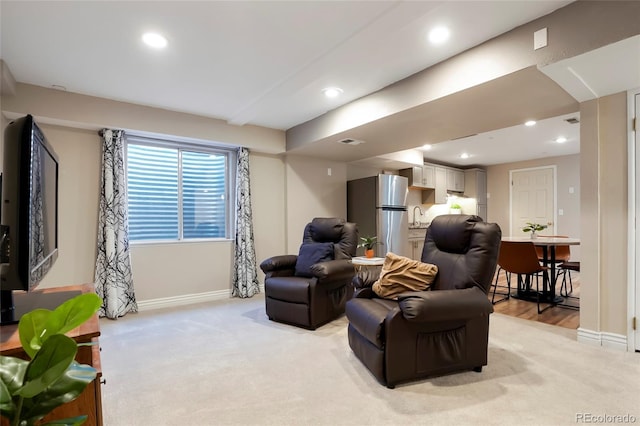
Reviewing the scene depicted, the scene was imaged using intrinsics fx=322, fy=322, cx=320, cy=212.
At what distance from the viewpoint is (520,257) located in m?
3.66

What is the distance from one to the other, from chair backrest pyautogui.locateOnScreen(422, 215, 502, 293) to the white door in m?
5.44

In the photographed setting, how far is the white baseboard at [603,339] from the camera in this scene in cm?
249

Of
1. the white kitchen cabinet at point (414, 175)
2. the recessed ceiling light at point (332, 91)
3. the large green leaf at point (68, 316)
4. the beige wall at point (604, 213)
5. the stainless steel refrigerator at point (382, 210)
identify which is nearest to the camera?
the large green leaf at point (68, 316)

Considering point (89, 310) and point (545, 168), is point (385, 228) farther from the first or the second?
point (89, 310)

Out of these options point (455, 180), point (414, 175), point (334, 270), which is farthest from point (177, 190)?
point (455, 180)

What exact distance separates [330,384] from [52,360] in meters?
1.78

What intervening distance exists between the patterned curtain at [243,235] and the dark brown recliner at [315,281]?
1.05m

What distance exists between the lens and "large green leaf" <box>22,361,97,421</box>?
53 cm

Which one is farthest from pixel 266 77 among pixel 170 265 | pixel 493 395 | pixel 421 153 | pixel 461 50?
pixel 421 153

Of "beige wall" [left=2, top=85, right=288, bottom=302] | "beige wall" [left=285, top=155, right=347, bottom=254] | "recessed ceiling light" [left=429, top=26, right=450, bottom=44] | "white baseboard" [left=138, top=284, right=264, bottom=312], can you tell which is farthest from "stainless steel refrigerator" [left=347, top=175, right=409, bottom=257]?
"recessed ceiling light" [left=429, top=26, right=450, bottom=44]

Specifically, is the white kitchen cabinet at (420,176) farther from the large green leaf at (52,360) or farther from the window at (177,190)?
the large green leaf at (52,360)

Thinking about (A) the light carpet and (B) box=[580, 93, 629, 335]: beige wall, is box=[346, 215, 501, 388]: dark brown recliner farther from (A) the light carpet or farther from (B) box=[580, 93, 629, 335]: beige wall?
(B) box=[580, 93, 629, 335]: beige wall

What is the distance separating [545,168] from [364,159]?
4.14 metres

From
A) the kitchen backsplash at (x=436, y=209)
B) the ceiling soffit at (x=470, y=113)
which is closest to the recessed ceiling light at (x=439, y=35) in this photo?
the ceiling soffit at (x=470, y=113)
